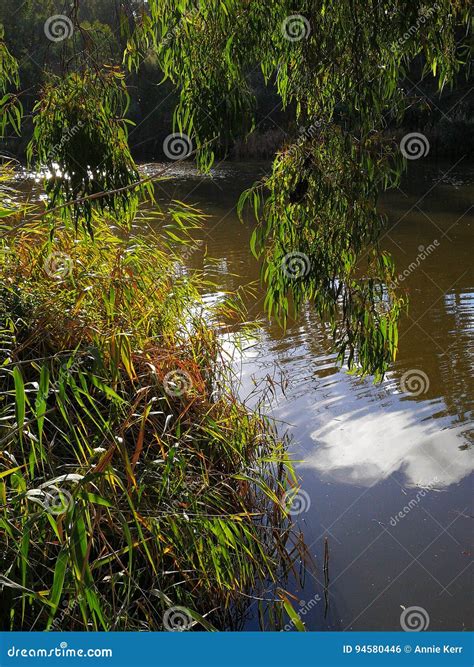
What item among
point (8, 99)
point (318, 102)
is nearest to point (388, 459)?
point (318, 102)

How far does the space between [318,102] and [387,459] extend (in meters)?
2.02

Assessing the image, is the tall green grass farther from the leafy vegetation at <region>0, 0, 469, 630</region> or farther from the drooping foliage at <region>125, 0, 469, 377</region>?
the drooping foliage at <region>125, 0, 469, 377</region>

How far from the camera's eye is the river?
3273mm

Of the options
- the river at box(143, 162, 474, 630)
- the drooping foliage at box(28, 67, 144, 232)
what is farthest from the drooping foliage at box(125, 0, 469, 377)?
the river at box(143, 162, 474, 630)

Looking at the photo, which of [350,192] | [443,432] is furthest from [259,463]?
[443,432]

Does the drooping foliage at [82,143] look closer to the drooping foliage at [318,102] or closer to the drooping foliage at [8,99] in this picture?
the drooping foliage at [8,99]

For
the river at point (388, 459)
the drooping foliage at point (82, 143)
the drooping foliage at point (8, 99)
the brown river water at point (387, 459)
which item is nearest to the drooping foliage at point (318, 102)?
the drooping foliage at point (82, 143)

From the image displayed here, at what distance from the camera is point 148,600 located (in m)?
2.65

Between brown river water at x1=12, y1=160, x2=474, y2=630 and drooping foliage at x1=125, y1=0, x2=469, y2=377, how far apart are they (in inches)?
26.7

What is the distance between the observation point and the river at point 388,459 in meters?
3.27

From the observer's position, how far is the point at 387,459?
4.37m
